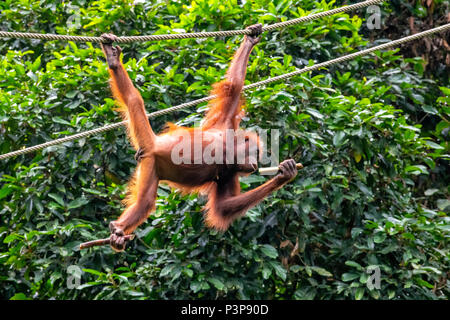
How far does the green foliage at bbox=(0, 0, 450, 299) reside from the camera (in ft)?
19.4

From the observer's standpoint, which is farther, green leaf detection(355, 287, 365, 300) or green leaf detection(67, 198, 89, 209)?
green leaf detection(67, 198, 89, 209)

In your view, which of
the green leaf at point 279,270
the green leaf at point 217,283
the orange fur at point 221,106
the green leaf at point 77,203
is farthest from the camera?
the green leaf at point 77,203

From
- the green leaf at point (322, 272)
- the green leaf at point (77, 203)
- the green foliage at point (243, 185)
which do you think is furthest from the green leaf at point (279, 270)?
the green leaf at point (77, 203)

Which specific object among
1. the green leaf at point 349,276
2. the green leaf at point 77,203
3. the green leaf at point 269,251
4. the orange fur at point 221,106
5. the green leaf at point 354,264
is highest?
the orange fur at point 221,106

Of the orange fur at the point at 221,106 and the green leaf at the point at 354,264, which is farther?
the green leaf at the point at 354,264

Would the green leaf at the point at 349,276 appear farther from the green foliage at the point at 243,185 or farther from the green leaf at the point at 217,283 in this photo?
the green leaf at the point at 217,283

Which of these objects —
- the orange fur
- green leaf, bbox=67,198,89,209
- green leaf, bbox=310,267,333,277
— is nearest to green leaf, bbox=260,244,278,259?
green leaf, bbox=310,267,333,277

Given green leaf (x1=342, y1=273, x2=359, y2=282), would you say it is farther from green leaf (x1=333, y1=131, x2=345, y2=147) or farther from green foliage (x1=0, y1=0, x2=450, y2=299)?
green leaf (x1=333, y1=131, x2=345, y2=147)

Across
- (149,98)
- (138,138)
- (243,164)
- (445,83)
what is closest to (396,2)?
(445,83)

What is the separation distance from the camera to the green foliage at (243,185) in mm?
5910

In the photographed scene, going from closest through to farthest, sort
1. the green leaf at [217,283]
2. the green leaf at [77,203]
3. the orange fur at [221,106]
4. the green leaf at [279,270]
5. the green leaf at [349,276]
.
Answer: the orange fur at [221,106]
the green leaf at [217,283]
the green leaf at [279,270]
the green leaf at [349,276]
the green leaf at [77,203]

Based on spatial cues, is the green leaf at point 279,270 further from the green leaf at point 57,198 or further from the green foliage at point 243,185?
the green leaf at point 57,198

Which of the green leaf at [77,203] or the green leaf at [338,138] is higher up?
the green leaf at [338,138]

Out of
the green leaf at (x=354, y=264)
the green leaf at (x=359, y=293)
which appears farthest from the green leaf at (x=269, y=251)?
the green leaf at (x=359, y=293)
